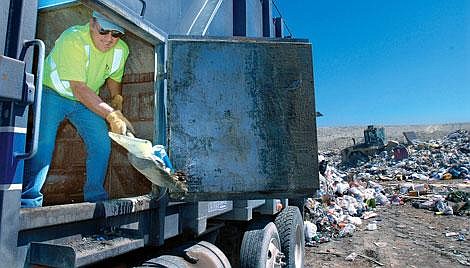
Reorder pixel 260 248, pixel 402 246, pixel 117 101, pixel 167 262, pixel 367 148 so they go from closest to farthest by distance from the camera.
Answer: pixel 167 262
pixel 117 101
pixel 260 248
pixel 402 246
pixel 367 148

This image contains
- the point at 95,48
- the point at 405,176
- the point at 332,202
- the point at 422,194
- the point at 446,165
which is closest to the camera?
the point at 95,48

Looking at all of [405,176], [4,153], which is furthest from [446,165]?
[4,153]

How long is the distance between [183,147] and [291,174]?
0.69 metres

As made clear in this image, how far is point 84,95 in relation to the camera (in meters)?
2.07

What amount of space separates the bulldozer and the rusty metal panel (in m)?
24.6

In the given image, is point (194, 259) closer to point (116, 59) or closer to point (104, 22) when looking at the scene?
point (116, 59)

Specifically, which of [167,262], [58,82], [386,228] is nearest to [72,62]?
[58,82]

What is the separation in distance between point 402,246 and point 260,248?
15.6ft

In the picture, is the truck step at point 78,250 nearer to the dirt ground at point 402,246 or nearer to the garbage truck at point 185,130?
the garbage truck at point 185,130

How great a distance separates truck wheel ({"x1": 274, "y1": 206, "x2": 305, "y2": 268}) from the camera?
4094 millimetres

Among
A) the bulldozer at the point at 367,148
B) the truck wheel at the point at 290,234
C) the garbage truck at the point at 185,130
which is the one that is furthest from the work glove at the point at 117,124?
the bulldozer at the point at 367,148

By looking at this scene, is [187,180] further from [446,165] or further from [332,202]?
[446,165]

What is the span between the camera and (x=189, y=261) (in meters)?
2.21

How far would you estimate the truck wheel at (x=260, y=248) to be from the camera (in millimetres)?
3250
